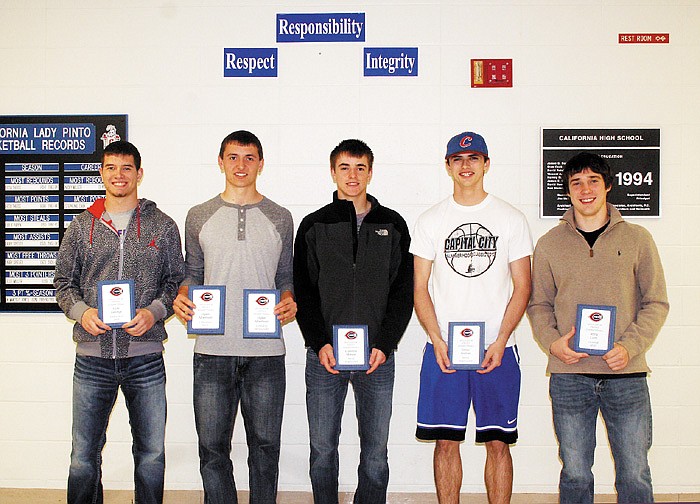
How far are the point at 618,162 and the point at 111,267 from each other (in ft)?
9.53

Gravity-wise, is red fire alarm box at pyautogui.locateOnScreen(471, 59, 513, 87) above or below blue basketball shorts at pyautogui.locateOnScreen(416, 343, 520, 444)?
above

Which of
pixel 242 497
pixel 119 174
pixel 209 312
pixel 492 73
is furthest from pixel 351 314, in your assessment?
pixel 492 73

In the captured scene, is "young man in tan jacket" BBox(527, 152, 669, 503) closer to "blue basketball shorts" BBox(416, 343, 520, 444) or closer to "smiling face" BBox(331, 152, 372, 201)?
"blue basketball shorts" BBox(416, 343, 520, 444)

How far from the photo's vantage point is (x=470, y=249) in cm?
305

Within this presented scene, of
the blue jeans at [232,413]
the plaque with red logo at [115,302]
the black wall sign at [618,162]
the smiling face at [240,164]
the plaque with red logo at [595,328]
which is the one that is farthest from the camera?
the black wall sign at [618,162]

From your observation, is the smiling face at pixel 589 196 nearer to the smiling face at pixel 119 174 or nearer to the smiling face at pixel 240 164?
the smiling face at pixel 240 164

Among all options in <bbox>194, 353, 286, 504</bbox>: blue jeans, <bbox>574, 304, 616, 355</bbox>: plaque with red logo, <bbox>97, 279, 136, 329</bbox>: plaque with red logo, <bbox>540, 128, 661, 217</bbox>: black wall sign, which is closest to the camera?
<bbox>574, 304, 616, 355</bbox>: plaque with red logo

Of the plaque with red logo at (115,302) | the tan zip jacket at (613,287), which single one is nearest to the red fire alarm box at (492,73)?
the tan zip jacket at (613,287)

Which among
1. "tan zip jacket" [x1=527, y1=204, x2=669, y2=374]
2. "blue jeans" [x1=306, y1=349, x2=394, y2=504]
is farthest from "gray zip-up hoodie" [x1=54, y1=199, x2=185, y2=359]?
"tan zip jacket" [x1=527, y1=204, x2=669, y2=374]

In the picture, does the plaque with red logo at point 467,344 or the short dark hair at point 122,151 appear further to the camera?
the short dark hair at point 122,151

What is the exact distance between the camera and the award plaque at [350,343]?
2949 mm

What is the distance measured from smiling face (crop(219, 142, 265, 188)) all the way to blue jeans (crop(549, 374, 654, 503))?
176cm

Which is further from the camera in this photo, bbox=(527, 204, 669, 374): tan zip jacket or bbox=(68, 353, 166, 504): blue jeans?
bbox=(68, 353, 166, 504): blue jeans

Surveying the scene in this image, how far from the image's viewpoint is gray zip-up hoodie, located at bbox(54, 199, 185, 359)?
2.99 m
